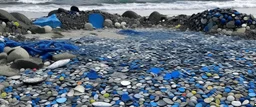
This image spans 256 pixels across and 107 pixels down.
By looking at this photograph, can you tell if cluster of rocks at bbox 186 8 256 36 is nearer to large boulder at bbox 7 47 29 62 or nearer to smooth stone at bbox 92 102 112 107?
large boulder at bbox 7 47 29 62

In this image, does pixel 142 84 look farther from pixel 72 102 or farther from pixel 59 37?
pixel 59 37

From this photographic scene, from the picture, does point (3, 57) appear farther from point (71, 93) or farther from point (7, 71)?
point (71, 93)

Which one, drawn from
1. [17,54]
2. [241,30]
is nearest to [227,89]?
[17,54]

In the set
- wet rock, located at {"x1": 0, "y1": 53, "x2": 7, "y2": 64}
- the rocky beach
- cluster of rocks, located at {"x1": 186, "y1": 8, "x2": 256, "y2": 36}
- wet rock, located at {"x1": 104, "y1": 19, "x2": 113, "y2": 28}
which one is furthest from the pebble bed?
Result: wet rock, located at {"x1": 104, "y1": 19, "x2": 113, "y2": 28}

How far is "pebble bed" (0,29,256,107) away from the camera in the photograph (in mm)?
3648

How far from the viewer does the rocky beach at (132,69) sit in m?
3.69

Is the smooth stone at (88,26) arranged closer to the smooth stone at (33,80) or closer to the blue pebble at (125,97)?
the smooth stone at (33,80)

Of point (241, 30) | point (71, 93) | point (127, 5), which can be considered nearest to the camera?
point (71, 93)

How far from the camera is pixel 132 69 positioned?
4645 mm

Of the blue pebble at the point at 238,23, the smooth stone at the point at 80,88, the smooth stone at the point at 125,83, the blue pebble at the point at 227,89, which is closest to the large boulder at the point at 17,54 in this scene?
the smooth stone at the point at 80,88

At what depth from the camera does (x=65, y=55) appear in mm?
5160

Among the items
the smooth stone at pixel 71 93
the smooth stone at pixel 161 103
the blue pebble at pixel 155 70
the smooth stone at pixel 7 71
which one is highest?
the smooth stone at pixel 7 71

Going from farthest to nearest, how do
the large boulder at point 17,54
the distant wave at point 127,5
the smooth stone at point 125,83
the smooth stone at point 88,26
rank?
the distant wave at point 127,5 → the smooth stone at point 88,26 → the large boulder at point 17,54 → the smooth stone at point 125,83

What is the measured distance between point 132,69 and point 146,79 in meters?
0.49
